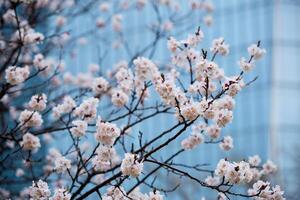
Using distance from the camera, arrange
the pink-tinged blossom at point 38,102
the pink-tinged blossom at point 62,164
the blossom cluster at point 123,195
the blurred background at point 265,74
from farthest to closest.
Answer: the blurred background at point 265,74 < the pink-tinged blossom at point 38,102 < the pink-tinged blossom at point 62,164 < the blossom cluster at point 123,195

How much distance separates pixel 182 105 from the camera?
173 inches

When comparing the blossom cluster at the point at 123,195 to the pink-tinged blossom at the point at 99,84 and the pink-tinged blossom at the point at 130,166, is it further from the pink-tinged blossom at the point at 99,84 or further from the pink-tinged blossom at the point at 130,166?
the pink-tinged blossom at the point at 99,84

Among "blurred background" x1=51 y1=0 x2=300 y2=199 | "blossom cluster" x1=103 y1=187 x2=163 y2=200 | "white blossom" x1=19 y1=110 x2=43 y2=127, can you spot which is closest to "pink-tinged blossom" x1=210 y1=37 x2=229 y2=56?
"blossom cluster" x1=103 y1=187 x2=163 y2=200

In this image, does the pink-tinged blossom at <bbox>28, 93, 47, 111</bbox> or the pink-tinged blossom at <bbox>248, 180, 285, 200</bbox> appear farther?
the pink-tinged blossom at <bbox>28, 93, 47, 111</bbox>

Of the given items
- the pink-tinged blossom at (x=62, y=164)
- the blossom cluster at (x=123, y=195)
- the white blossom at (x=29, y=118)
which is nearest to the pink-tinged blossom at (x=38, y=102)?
the white blossom at (x=29, y=118)

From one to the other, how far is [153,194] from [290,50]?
25.8m

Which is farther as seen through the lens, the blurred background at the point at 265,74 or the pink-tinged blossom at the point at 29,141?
the blurred background at the point at 265,74

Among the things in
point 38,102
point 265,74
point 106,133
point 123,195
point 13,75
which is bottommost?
point 123,195

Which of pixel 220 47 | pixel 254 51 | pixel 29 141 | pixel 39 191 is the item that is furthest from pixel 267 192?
pixel 29 141

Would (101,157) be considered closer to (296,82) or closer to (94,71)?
(94,71)

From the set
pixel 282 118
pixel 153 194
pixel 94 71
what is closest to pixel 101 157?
pixel 153 194

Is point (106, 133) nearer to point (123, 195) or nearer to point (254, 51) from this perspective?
point (123, 195)

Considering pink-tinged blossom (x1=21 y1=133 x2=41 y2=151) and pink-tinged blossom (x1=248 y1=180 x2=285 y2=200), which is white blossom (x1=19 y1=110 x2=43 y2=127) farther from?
pink-tinged blossom (x1=248 y1=180 x2=285 y2=200)

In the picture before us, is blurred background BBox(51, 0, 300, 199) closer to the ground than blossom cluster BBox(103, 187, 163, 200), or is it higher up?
higher up
